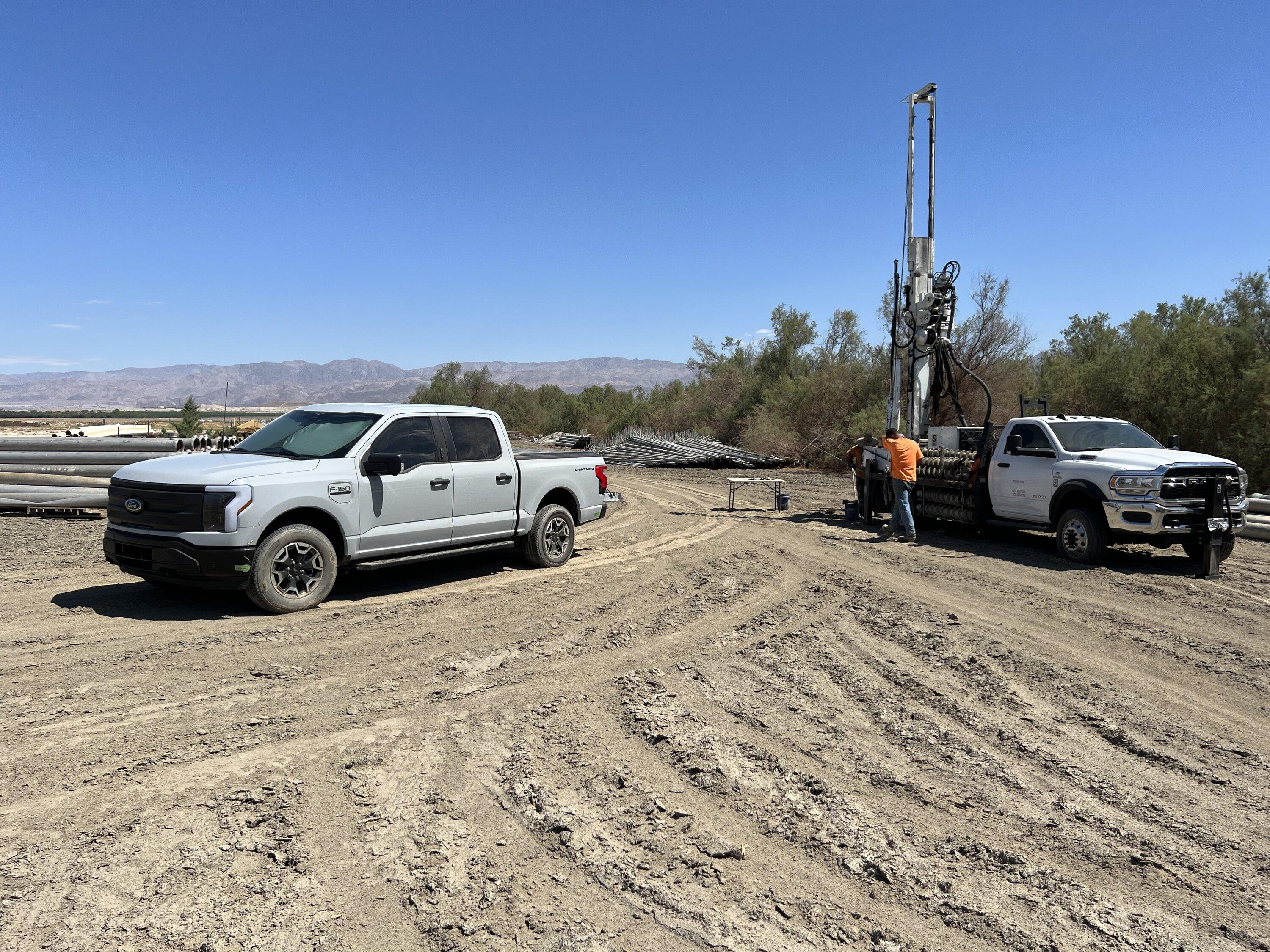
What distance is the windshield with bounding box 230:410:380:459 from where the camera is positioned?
28.6ft

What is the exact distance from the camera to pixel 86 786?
4.34 meters

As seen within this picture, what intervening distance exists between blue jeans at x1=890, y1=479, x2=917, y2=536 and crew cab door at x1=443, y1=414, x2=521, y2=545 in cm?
679

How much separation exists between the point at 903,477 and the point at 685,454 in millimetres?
18347

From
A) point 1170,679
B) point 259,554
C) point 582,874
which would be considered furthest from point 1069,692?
point 259,554

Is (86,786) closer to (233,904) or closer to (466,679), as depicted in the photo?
(233,904)

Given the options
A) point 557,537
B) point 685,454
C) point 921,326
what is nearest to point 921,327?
point 921,326

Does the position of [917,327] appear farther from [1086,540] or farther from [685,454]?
[685,454]

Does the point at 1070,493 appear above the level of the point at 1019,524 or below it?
above

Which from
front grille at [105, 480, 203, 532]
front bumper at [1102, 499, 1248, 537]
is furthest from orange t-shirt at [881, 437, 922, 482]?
front grille at [105, 480, 203, 532]

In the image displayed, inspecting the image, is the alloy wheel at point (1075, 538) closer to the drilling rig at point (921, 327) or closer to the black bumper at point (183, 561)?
the drilling rig at point (921, 327)

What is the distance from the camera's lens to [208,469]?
25.7ft

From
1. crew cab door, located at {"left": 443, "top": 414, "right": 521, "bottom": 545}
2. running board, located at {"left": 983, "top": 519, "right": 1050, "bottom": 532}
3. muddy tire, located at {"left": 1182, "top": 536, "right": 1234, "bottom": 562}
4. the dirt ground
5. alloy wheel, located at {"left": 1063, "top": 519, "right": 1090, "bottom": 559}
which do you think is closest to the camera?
the dirt ground

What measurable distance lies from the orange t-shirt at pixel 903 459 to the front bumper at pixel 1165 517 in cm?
323

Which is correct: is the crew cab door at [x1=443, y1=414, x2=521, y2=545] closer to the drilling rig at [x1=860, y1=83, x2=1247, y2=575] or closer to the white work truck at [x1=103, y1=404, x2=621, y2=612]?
the white work truck at [x1=103, y1=404, x2=621, y2=612]
